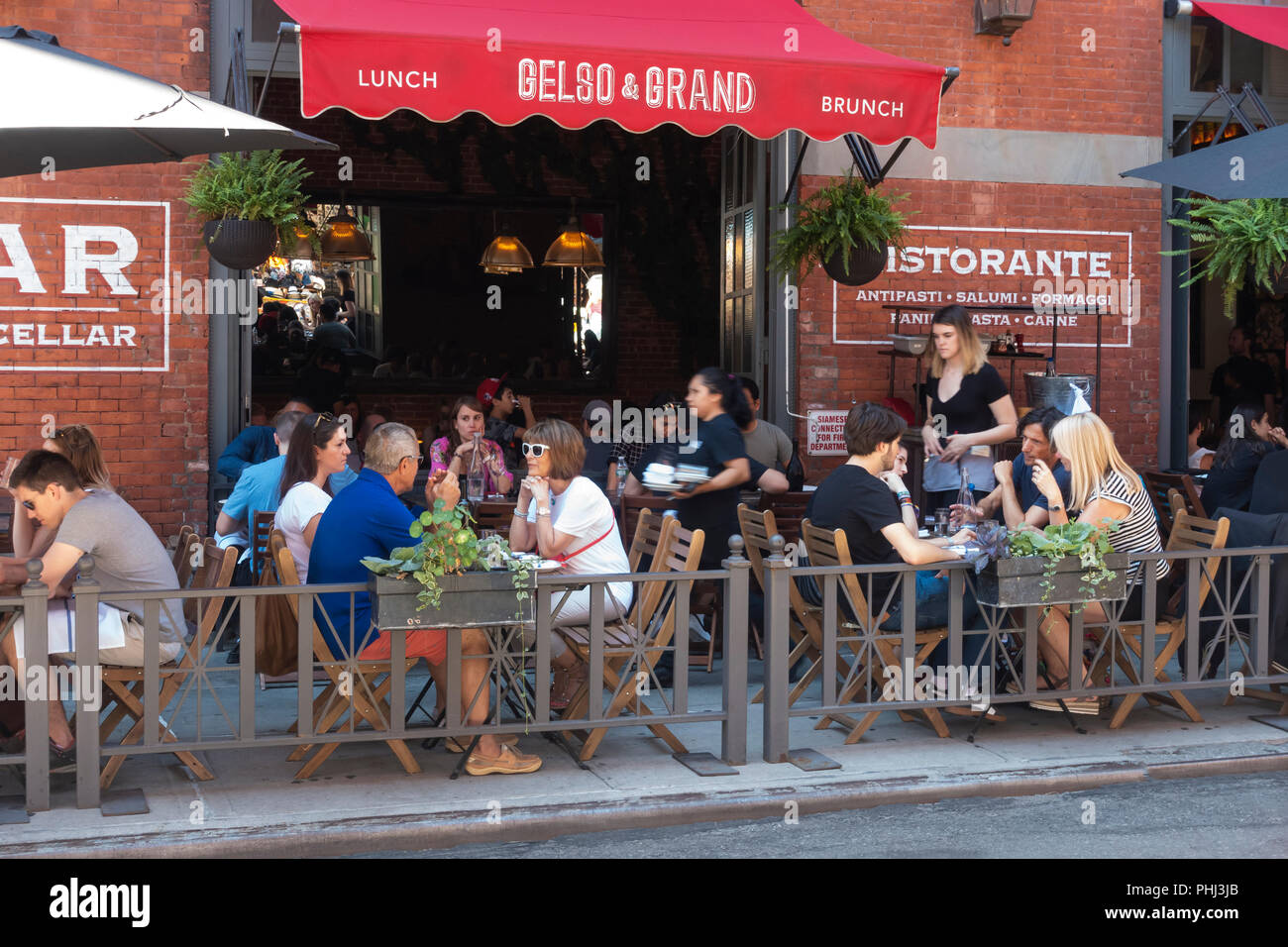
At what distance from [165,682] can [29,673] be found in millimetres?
763

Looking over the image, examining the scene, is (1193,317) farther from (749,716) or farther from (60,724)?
(60,724)

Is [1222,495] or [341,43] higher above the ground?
[341,43]

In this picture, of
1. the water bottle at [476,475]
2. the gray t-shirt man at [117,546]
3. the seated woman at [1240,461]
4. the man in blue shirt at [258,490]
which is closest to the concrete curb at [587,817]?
the gray t-shirt man at [117,546]

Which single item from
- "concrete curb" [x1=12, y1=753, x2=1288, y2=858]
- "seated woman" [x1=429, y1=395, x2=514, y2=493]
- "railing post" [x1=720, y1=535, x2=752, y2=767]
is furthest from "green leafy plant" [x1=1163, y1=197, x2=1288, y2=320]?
"seated woman" [x1=429, y1=395, x2=514, y2=493]

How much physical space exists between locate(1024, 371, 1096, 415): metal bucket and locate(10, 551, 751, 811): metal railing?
4.26m

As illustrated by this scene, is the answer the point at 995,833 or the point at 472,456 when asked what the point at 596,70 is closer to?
the point at 472,456

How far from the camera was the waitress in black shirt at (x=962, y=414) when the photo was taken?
25.3 ft

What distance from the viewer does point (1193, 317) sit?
14.0 m

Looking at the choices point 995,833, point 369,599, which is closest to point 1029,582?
point 995,833

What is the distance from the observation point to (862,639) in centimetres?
562

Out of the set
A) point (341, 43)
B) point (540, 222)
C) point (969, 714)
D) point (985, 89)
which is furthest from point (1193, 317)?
point (341, 43)

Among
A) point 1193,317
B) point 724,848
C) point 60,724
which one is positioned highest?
point 1193,317

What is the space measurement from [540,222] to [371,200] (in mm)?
1668

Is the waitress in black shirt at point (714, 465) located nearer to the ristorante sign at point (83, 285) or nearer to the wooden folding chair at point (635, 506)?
the wooden folding chair at point (635, 506)
